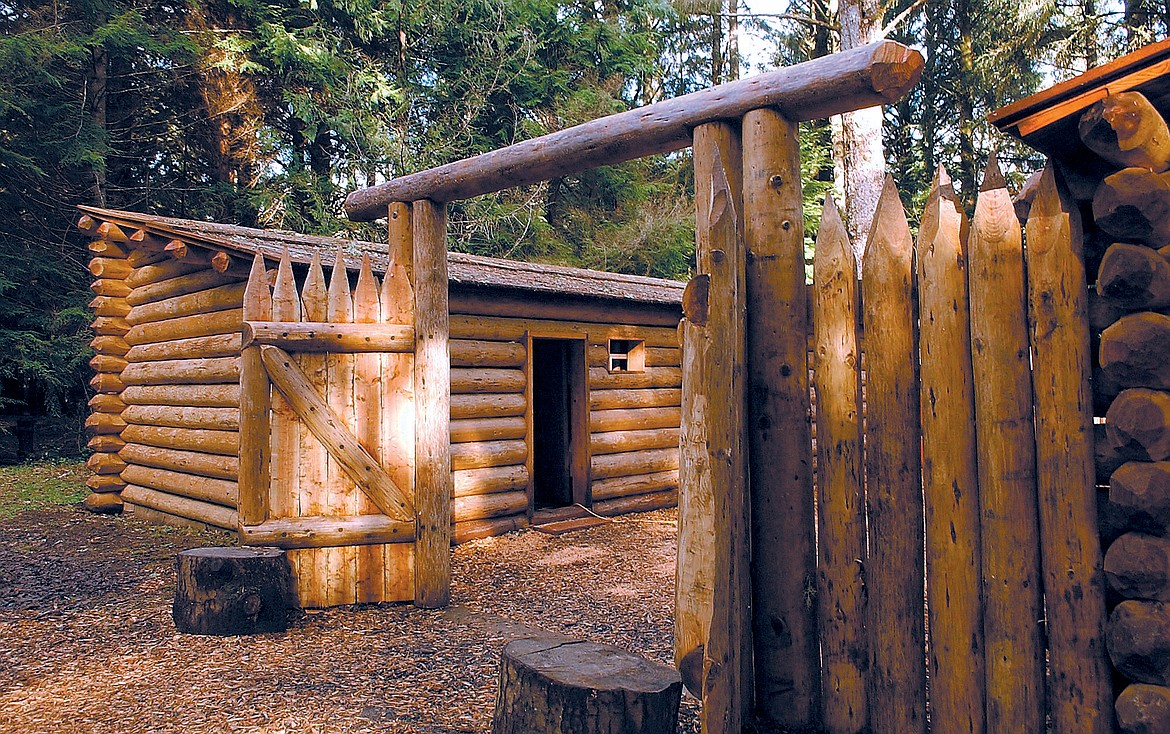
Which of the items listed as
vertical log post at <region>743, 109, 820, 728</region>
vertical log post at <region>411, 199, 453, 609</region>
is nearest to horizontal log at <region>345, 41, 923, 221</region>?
vertical log post at <region>743, 109, 820, 728</region>

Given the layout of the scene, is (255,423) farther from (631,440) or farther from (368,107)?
(368,107)

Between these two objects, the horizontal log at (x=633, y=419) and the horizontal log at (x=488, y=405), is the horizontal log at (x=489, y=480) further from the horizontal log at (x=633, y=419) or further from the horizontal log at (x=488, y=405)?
the horizontal log at (x=633, y=419)

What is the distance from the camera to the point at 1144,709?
2590 millimetres

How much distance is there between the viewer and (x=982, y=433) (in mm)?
2967

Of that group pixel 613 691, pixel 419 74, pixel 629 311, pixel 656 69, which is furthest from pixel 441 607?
pixel 656 69

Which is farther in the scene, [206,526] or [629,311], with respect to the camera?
[629,311]

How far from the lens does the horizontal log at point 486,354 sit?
29.8 feet

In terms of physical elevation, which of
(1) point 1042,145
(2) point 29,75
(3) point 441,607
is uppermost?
(2) point 29,75

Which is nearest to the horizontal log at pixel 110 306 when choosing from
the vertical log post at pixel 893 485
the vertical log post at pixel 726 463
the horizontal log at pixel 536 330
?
the horizontal log at pixel 536 330

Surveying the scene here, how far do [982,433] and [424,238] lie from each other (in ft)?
13.9

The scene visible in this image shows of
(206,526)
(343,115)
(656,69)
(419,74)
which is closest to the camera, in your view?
(206,526)

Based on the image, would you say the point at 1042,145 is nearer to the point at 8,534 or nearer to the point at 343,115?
the point at 8,534

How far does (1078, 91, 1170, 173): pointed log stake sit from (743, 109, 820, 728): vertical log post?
123 centimetres

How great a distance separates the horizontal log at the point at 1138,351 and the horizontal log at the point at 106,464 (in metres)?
11.5
